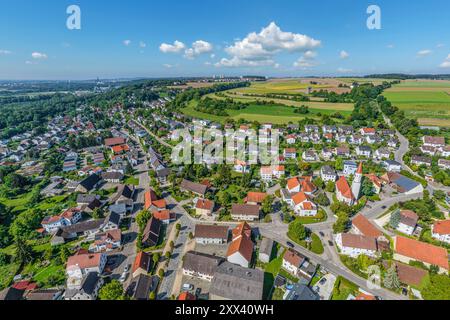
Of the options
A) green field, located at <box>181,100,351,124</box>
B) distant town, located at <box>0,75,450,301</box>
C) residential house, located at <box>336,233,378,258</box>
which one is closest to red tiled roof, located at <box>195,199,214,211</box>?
distant town, located at <box>0,75,450,301</box>

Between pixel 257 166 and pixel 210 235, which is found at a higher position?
pixel 257 166

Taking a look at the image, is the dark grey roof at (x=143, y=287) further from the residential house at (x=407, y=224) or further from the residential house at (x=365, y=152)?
the residential house at (x=365, y=152)

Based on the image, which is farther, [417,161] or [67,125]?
[67,125]

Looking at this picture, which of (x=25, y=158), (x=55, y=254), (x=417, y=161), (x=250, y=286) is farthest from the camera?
(x=25, y=158)

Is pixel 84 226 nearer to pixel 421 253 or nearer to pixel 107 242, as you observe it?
pixel 107 242

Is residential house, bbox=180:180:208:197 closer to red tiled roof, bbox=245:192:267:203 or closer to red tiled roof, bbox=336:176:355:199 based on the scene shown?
red tiled roof, bbox=245:192:267:203
